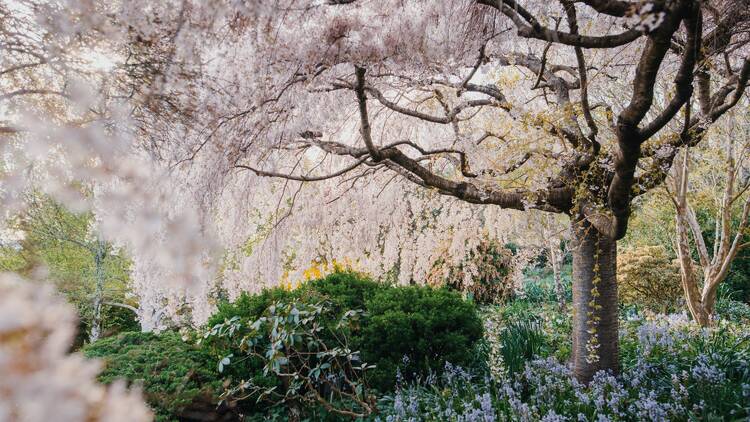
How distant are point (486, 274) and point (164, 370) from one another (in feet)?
25.1

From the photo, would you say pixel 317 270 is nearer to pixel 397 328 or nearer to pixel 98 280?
pixel 397 328

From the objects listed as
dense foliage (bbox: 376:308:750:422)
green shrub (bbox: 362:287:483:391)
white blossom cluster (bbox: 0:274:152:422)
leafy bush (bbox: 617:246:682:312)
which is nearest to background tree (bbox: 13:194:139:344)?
green shrub (bbox: 362:287:483:391)

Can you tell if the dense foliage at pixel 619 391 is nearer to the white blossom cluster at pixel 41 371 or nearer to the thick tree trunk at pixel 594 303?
the thick tree trunk at pixel 594 303

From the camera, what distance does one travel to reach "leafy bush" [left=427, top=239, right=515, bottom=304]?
9.65 m

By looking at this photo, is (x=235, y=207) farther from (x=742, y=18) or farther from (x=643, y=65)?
(x=742, y=18)

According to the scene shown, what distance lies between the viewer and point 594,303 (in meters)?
3.73

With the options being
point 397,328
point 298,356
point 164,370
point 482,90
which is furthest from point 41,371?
point 482,90

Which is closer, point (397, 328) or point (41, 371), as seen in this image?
point (41, 371)

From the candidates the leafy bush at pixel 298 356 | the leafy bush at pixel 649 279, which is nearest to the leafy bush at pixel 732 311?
the leafy bush at pixel 649 279

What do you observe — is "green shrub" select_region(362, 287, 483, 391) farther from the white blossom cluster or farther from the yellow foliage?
the white blossom cluster

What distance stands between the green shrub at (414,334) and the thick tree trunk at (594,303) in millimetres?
805

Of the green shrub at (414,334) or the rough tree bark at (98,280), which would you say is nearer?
the green shrub at (414,334)

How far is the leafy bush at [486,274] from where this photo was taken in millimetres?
9648

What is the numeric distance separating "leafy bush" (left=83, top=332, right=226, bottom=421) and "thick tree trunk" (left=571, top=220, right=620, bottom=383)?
2704mm
